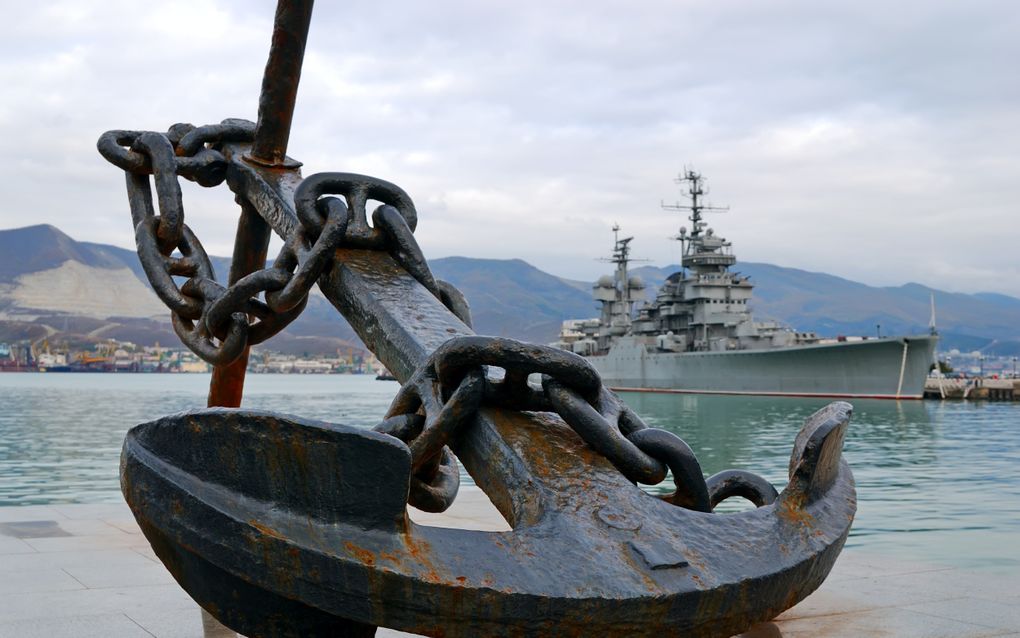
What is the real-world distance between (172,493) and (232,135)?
2.15m

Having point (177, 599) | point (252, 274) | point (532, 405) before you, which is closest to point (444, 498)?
point (532, 405)

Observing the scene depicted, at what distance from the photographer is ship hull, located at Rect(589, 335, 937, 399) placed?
136 ft

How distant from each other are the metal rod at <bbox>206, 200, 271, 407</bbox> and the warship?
128 ft

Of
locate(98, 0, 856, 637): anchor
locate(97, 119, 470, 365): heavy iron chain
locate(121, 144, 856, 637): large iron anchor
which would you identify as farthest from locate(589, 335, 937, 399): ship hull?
locate(121, 144, 856, 637): large iron anchor

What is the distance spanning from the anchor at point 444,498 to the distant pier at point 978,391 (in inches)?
1768

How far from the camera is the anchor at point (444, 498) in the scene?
172 cm

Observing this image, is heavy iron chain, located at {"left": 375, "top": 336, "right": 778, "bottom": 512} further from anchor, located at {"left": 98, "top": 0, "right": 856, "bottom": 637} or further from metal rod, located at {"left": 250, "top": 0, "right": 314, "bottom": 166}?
metal rod, located at {"left": 250, "top": 0, "right": 314, "bottom": 166}

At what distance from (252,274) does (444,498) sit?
92 centimetres

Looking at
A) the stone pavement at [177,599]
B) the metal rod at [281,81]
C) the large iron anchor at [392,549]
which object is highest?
the metal rod at [281,81]

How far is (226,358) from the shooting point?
3.03 metres

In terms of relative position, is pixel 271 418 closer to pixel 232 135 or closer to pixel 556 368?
pixel 556 368

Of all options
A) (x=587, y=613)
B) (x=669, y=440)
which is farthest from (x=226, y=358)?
(x=587, y=613)

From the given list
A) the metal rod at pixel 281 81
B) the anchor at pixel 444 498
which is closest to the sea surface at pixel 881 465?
the anchor at pixel 444 498

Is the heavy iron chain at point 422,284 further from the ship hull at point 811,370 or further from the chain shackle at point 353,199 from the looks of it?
the ship hull at point 811,370
